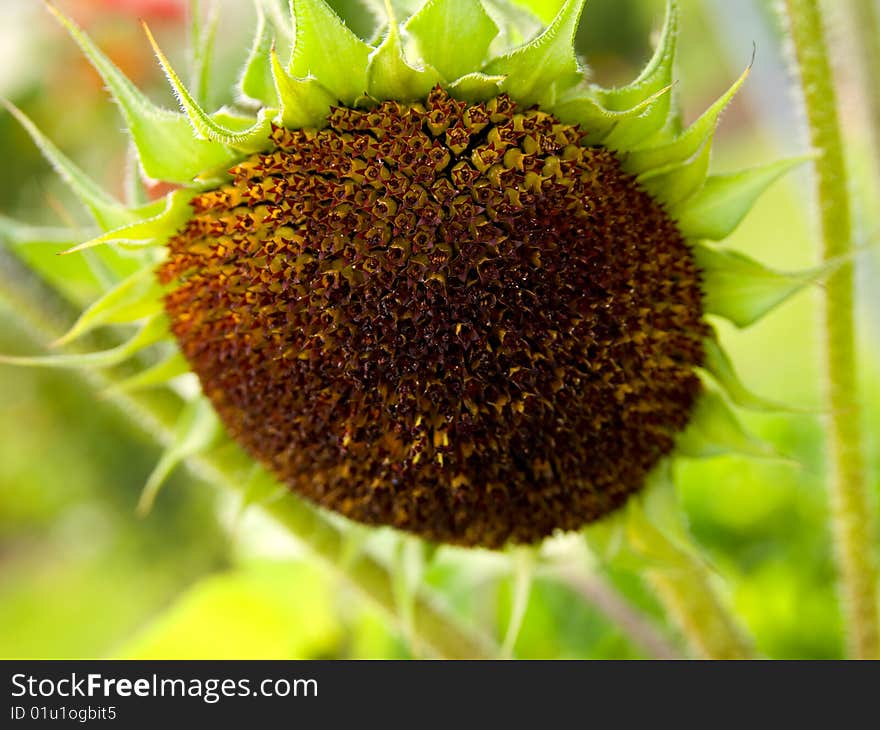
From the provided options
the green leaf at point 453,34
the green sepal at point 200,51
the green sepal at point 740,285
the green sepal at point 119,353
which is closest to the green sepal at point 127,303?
the green sepal at point 119,353

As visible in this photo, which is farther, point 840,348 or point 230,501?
point 230,501

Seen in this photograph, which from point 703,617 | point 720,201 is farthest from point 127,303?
point 703,617

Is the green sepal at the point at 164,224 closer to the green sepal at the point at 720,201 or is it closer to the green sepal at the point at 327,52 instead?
the green sepal at the point at 327,52

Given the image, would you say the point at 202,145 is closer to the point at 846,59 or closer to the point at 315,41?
the point at 315,41

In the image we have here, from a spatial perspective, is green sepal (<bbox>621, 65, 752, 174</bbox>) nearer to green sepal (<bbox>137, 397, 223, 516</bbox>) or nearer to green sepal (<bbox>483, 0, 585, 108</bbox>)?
green sepal (<bbox>483, 0, 585, 108</bbox>)

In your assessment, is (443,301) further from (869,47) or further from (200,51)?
(869,47)

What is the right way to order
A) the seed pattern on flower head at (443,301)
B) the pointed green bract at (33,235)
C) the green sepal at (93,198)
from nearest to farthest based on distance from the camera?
the seed pattern on flower head at (443,301) < the green sepal at (93,198) < the pointed green bract at (33,235)
